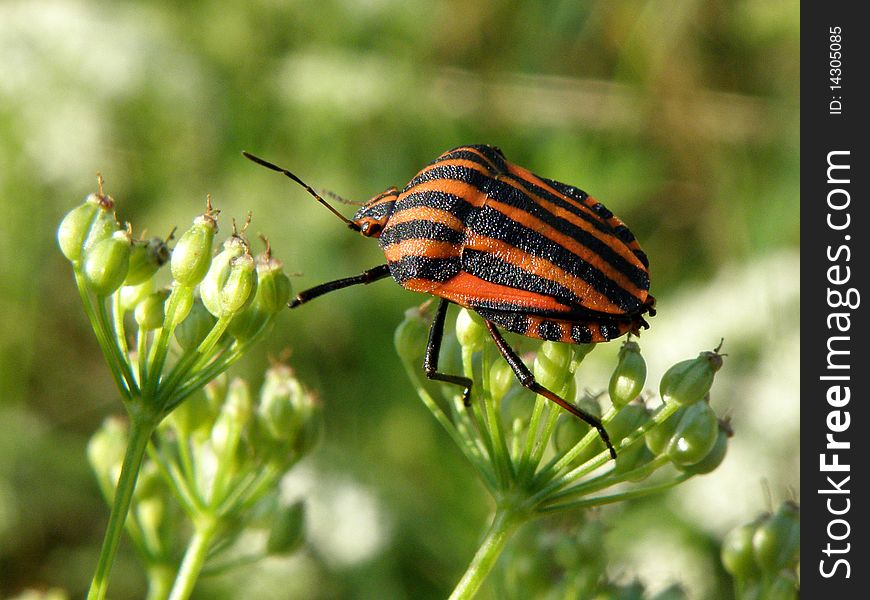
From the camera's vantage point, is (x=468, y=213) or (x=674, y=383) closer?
(x=674, y=383)

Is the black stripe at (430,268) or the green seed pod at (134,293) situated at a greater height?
the black stripe at (430,268)

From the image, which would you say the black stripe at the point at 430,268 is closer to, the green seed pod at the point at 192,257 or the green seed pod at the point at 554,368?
the green seed pod at the point at 554,368

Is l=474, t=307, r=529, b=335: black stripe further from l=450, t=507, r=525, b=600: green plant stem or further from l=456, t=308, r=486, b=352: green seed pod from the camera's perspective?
l=450, t=507, r=525, b=600: green plant stem

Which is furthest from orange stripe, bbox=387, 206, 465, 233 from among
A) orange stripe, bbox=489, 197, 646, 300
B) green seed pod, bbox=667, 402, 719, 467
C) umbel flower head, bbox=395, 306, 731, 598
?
green seed pod, bbox=667, 402, 719, 467

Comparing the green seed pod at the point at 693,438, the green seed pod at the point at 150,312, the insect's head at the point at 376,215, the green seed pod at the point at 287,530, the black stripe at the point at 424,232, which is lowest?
the green seed pod at the point at 287,530

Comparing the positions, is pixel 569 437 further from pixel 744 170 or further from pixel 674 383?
pixel 744 170

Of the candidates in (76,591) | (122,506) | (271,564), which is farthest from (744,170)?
(122,506)

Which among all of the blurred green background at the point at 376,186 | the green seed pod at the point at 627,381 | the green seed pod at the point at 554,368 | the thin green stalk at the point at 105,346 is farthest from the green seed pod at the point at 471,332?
the blurred green background at the point at 376,186

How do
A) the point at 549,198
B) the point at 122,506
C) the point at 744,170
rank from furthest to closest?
the point at 744,170 < the point at 549,198 < the point at 122,506
